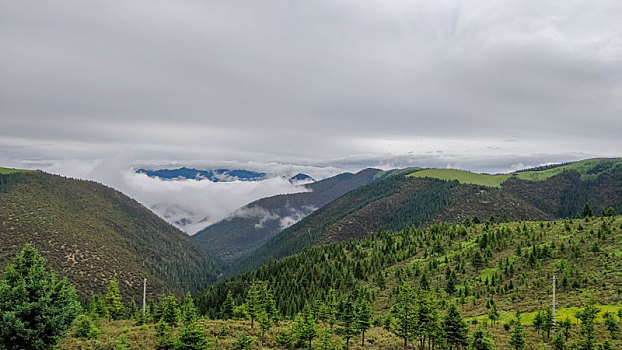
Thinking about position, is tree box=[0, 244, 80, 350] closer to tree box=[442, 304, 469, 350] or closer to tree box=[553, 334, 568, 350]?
tree box=[442, 304, 469, 350]

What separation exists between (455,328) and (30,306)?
36.5m

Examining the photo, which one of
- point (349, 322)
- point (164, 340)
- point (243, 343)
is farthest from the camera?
point (349, 322)

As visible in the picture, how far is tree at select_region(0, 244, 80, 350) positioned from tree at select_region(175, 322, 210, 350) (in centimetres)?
929

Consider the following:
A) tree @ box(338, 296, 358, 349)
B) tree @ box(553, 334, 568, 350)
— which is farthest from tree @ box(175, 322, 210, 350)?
tree @ box(553, 334, 568, 350)

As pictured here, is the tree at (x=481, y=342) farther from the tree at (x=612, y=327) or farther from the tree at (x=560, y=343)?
the tree at (x=612, y=327)

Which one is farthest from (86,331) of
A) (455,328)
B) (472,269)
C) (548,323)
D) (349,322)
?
(472,269)

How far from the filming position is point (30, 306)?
2492 centimetres

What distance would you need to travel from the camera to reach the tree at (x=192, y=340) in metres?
31.1

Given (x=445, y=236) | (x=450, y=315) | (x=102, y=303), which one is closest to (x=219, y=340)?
(x=450, y=315)

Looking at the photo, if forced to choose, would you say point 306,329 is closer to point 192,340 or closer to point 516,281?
point 192,340

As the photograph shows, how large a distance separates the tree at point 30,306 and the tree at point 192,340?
929 centimetres

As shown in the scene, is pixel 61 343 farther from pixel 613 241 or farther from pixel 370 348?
pixel 613 241

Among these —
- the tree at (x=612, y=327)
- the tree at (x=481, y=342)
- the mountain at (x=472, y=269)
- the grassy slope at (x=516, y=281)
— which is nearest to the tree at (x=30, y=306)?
the grassy slope at (x=516, y=281)

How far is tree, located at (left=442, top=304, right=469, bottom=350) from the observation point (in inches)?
1328
